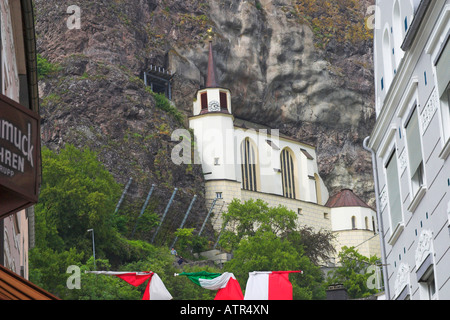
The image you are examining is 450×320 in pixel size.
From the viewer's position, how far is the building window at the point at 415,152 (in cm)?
1703

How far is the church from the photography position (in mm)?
92625

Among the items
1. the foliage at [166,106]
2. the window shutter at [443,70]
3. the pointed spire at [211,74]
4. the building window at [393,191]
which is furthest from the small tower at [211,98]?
the window shutter at [443,70]

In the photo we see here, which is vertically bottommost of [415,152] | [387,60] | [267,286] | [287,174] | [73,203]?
[267,286]

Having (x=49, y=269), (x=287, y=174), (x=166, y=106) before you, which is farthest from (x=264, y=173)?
(x=49, y=269)

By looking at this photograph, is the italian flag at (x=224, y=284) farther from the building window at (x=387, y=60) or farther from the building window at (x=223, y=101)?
the building window at (x=223, y=101)

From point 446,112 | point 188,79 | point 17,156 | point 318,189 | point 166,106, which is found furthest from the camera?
point 318,189

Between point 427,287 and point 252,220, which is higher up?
point 252,220

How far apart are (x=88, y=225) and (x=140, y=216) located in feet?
31.6

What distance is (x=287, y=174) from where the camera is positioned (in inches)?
3969

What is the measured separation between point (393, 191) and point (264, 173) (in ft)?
256

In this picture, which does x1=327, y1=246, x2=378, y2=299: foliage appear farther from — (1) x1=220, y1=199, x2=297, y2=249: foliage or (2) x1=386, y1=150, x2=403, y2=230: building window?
(2) x1=386, y1=150, x2=403, y2=230: building window

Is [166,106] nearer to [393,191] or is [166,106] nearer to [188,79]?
[188,79]

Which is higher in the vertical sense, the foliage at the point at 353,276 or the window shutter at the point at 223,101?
the window shutter at the point at 223,101
